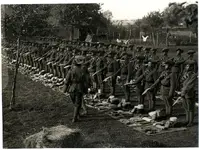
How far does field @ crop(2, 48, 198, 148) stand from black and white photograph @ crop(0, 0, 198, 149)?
2 centimetres

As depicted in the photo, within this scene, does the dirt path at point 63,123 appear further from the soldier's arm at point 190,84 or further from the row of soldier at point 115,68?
the soldier's arm at point 190,84

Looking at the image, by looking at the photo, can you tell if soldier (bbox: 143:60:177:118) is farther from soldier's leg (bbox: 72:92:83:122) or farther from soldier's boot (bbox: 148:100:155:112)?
soldier's leg (bbox: 72:92:83:122)

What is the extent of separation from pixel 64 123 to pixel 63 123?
2 cm

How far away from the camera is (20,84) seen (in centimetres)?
1224

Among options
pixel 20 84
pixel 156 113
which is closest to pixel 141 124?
pixel 156 113

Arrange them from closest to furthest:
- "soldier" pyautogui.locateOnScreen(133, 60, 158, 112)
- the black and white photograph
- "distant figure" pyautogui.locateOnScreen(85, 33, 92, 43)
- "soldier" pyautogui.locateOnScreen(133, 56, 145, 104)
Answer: the black and white photograph, "soldier" pyautogui.locateOnScreen(133, 60, 158, 112), "soldier" pyautogui.locateOnScreen(133, 56, 145, 104), "distant figure" pyautogui.locateOnScreen(85, 33, 92, 43)

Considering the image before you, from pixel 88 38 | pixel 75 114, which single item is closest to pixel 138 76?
pixel 75 114

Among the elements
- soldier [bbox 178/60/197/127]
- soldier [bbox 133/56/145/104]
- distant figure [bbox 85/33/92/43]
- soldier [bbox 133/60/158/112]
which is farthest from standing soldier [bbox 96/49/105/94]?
soldier [bbox 178/60/197/127]

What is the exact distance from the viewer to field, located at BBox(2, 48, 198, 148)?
7893mm

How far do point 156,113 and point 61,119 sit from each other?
2014 mm

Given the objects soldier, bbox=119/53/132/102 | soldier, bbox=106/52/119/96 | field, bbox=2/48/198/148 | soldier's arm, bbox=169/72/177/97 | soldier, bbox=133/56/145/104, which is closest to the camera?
field, bbox=2/48/198/148

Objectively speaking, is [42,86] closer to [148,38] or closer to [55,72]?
[55,72]

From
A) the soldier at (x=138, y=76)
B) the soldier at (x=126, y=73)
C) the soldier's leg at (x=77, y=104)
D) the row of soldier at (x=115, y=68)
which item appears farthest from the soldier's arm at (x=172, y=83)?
the soldier's leg at (x=77, y=104)

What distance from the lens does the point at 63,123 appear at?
890 centimetres
